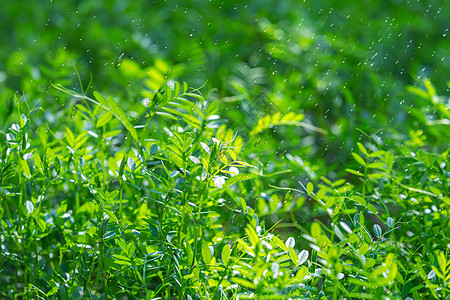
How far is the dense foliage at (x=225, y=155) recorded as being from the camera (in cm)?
91

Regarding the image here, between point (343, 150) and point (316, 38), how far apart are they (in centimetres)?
69

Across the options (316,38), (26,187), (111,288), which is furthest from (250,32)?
(111,288)

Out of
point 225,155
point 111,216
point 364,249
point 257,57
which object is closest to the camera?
point 364,249

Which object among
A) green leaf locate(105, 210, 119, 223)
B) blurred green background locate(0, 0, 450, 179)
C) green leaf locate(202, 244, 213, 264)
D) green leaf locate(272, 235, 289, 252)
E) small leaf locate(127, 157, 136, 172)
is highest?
blurred green background locate(0, 0, 450, 179)

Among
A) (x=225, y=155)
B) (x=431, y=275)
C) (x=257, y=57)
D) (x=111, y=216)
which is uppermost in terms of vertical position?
(x=257, y=57)

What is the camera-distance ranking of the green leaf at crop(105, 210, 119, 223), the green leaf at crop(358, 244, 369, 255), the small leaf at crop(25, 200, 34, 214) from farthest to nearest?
the small leaf at crop(25, 200, 34, 214) < the green leaf at crop(105, 210, 119, 223) < the green leaf at crop(358, 244, 369, 255)

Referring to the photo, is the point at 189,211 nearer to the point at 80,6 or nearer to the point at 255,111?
the point at 255,111

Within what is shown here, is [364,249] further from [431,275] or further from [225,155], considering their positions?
[225,155]

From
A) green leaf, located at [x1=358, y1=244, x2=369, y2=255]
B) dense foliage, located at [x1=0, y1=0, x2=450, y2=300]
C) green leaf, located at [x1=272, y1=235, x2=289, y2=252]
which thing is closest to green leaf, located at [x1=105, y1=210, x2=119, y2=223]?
dense foliage, located at [x1=0, y1=0, x2=450, y2=300]

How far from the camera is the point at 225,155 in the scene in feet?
3.26

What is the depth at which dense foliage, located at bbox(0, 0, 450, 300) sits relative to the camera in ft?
2.99

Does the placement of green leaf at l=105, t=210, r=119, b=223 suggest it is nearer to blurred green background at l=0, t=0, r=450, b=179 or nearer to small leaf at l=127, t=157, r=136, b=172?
small leaf at l=127, t=157, r=136, b=172

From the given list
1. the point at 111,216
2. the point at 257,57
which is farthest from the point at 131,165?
the point at 257,57

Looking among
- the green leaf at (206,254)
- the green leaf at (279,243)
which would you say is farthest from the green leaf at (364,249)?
the green leaf at (206,254)
